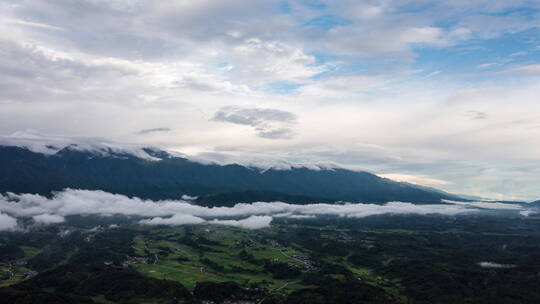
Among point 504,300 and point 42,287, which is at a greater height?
point 504,300

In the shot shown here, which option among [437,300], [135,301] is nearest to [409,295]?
[437,300]

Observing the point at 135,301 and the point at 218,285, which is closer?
the point at 135,301

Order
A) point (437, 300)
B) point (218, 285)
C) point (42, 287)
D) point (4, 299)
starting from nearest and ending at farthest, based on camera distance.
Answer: point (4, 299) → point (437, 300) → point (218, 285) → point (42, 287)

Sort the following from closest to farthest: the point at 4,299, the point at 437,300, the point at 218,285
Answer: the point at 4,299 < the point at 437,300 < the point at 218,285

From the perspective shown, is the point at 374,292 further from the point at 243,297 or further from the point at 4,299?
the point at 4,299

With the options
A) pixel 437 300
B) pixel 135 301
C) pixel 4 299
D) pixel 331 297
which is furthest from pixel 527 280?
pixel 4 299

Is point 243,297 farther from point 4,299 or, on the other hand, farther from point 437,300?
point 4,299

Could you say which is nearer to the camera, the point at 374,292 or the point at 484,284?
the point at 374,292

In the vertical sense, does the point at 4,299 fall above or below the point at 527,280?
below

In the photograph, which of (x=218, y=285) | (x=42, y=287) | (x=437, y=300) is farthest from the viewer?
(x=42, y=287)
